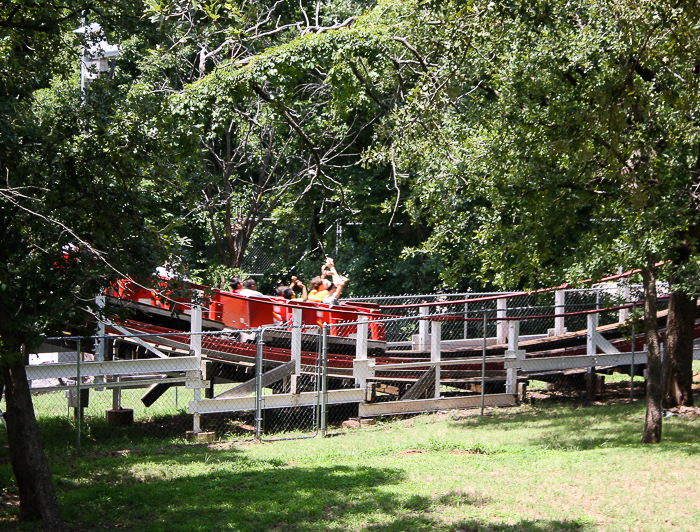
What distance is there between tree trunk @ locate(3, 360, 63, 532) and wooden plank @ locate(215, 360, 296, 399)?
5.35m

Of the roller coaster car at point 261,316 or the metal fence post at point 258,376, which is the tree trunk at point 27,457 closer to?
the metal fence post at point 258,376

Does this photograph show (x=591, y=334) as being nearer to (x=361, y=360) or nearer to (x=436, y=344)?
(x=436, y=344)

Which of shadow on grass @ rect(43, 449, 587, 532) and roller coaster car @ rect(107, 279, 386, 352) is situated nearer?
shadow on grass @ rect(43, 449, 587, 532)

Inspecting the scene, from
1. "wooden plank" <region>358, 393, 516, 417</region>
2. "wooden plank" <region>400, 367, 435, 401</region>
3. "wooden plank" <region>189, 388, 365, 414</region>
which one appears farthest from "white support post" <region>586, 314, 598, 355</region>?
"wooden plank" <region>189, 388, 365, 414</region>

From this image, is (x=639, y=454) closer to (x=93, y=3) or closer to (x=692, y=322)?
(x=692, y=322)

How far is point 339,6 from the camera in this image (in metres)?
23.0

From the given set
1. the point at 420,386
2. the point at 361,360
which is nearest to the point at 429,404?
the point at 420,386

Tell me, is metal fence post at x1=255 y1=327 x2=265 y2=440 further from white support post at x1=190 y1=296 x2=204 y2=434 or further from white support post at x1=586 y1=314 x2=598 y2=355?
white support post at x1=586 y1=314 x2=598 y2=355

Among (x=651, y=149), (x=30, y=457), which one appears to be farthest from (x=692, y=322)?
(x=30, y=457)

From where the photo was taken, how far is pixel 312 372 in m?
14.1

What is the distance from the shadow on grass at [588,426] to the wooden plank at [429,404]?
2.50 ft

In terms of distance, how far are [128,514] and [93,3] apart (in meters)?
5.51

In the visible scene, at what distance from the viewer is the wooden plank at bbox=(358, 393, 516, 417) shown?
46.4 feet

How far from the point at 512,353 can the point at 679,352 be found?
10.3ft
